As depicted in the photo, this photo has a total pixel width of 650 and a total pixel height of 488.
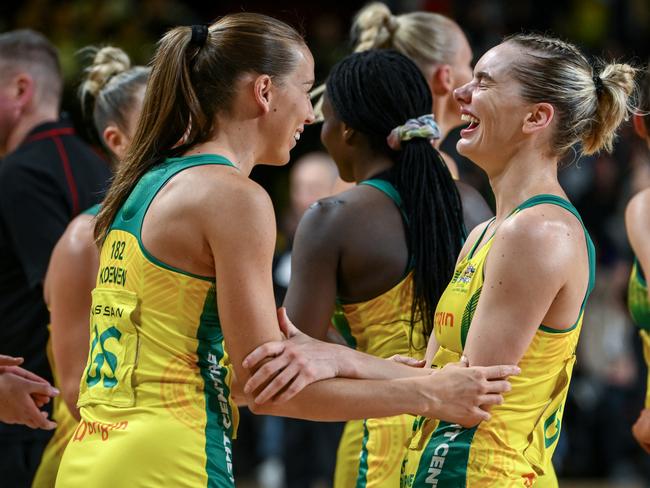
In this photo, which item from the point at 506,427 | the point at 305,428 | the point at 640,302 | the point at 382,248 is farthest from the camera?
the point at 305,428

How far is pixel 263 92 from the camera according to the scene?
244 centimetres

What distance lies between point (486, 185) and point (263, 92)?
6058 mm

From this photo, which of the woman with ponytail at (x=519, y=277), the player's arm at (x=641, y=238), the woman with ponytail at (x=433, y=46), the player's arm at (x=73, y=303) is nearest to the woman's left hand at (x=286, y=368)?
the woman with ponytail at (x=519, y=277)

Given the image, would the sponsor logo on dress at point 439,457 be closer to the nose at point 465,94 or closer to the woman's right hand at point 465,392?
the woman's right hand at point 465,392

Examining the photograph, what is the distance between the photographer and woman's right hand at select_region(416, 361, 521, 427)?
232 centimetres

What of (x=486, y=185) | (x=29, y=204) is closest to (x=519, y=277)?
(x=29, y=204)

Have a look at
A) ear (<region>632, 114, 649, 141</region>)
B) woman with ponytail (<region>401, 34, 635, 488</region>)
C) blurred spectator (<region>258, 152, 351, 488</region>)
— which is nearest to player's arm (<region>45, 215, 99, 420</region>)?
woman with ponytail (<region>401, 34, 635, 488</region>)

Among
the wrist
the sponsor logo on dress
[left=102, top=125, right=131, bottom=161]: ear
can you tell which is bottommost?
the sponsor logo on dress

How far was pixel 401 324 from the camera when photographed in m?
2.93

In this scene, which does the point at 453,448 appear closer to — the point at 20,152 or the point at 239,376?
the point at 239,376

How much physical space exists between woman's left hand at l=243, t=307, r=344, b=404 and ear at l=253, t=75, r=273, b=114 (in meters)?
0.55

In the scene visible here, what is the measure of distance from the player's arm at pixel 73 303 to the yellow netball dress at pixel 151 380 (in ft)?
1.95

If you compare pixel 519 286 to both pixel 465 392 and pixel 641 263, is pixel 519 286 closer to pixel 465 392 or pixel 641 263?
pixel 465 392

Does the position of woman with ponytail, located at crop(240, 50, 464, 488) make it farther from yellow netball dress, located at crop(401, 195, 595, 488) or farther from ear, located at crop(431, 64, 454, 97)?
ear, located at crop(431, 64, 454, 97)
